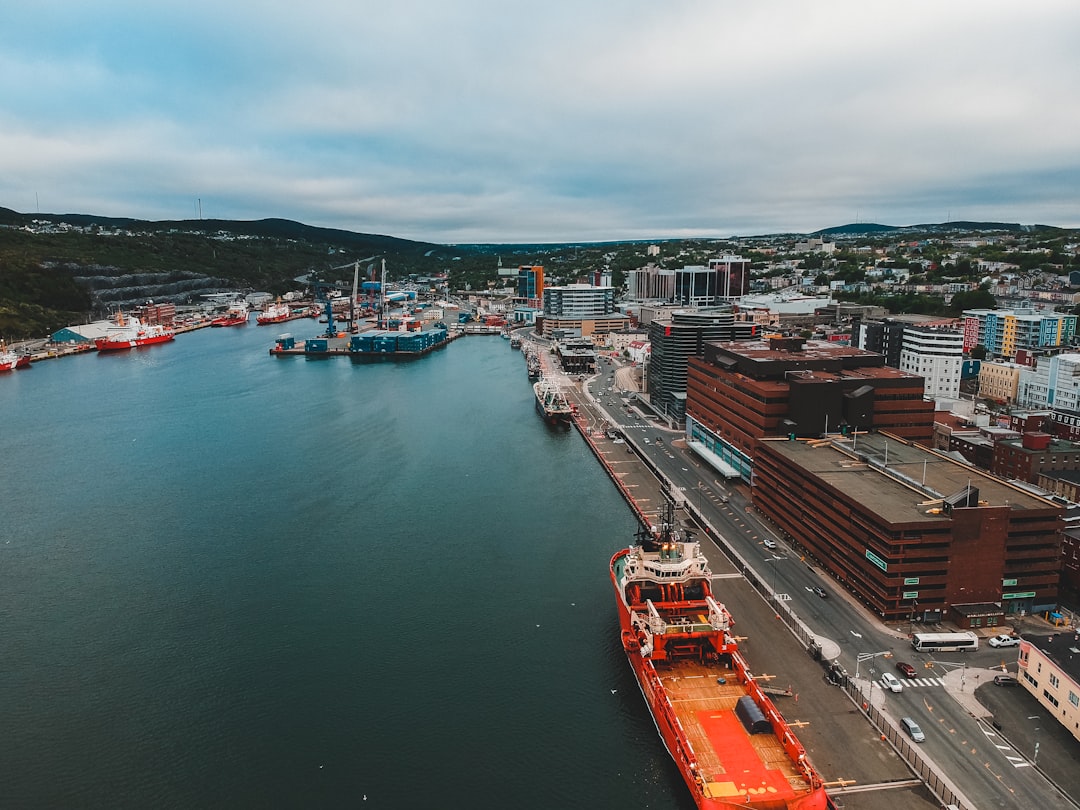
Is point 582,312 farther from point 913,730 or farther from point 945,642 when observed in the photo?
point 913,730

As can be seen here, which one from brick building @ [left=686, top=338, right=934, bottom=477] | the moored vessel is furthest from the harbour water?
brick building @ [left=686, top=338, right=934, bottom=477]

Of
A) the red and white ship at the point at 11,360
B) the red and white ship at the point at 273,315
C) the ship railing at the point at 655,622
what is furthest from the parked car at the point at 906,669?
the red and white ship at the point at 273,315

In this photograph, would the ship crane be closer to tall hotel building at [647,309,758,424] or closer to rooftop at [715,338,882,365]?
tall hotel building at [647,309,758,424]

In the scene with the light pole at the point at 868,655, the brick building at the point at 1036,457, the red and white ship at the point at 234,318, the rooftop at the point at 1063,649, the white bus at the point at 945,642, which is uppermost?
the red and white ship at the point at 234,318

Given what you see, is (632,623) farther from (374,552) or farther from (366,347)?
(366,347)

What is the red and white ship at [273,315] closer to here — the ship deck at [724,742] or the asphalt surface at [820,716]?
the asphalt surface at [820,716]

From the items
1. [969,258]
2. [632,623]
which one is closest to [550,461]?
[632,623]
